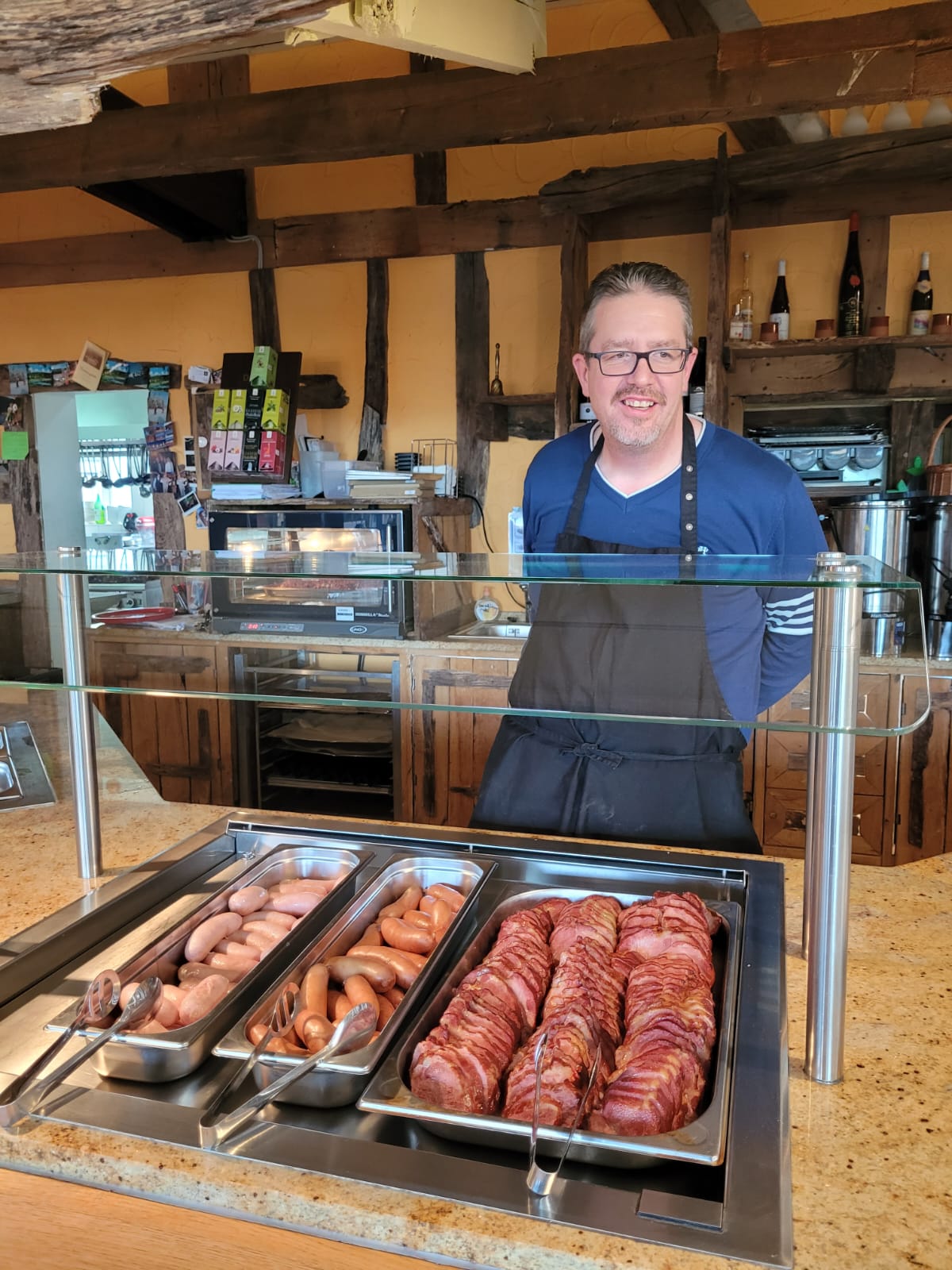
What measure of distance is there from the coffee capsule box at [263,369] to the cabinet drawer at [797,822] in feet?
9.09

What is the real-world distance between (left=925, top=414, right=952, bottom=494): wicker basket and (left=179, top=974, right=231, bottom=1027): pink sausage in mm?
3198

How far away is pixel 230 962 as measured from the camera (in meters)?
1.19

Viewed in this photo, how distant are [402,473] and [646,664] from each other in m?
2.95

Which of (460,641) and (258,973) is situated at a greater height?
(460,641)

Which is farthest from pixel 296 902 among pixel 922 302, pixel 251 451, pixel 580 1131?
pixel 922 302

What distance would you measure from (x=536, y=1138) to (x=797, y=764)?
9.27 ft

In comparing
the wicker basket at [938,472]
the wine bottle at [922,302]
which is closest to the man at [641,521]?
the wicker basket at [938,472]

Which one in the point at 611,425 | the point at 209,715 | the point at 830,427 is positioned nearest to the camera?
the point at 611,425

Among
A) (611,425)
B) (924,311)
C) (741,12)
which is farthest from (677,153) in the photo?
(611,425)

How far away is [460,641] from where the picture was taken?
1.23 metres

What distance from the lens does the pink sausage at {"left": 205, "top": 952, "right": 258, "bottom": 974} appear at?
1.18 m

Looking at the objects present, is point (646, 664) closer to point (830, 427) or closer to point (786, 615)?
point (786, 615)

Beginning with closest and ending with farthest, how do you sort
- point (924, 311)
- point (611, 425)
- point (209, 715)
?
point (611, 425), point (924, 311), point (209, 715)

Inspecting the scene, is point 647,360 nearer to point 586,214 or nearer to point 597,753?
point 597,753
